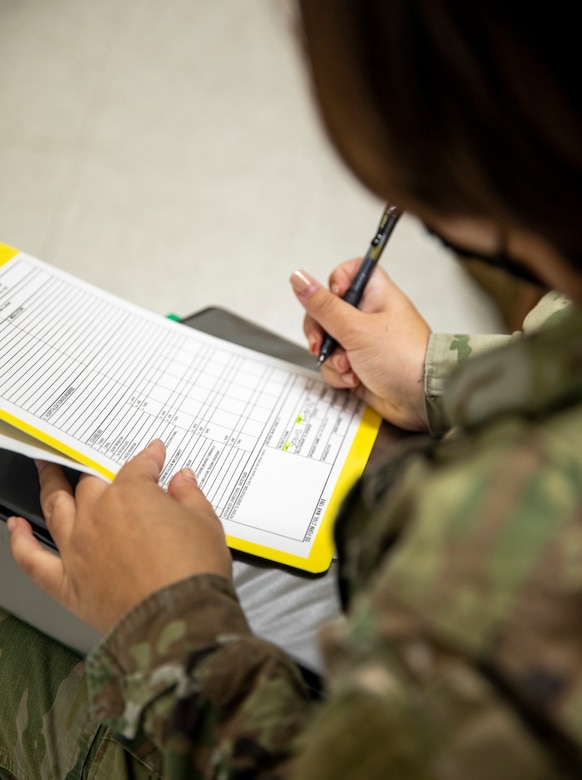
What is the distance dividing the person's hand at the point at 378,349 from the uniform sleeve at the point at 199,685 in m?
0.30

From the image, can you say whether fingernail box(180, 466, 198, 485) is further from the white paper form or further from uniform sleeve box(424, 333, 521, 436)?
uniform sleeve box(424, 333, 521, 436)

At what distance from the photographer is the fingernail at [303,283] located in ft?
2.39

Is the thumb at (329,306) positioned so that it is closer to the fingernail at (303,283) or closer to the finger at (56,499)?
the fingernail at (303,283)

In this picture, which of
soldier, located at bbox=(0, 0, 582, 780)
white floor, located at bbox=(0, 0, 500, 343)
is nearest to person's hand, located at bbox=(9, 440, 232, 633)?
soldier, located at bbox=(0, 0, 582, 780)

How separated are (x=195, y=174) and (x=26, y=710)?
3.83 ft

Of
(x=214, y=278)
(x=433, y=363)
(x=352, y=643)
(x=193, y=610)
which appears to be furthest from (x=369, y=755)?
(x=214, y=278)

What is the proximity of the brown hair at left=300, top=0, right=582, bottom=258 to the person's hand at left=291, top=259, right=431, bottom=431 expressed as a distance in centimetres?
38

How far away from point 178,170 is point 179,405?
3.19 ft

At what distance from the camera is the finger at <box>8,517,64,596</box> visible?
1.75 ft

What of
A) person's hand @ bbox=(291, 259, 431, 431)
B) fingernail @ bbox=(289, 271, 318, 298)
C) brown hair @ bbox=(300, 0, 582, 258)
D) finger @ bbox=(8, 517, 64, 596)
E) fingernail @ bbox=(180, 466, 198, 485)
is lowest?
finger @ bbox=(8, 517, 64, 596)

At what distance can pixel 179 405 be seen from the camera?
0.68m

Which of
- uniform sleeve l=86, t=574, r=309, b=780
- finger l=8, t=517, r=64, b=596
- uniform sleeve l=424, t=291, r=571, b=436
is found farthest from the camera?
uniform sleeve l=424, t=291, r=571, b=436

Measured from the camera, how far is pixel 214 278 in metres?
1.38

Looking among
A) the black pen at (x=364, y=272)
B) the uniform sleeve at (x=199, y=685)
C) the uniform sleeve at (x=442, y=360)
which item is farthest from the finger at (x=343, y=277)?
the uniform sleeve at (x=199, y=685)
